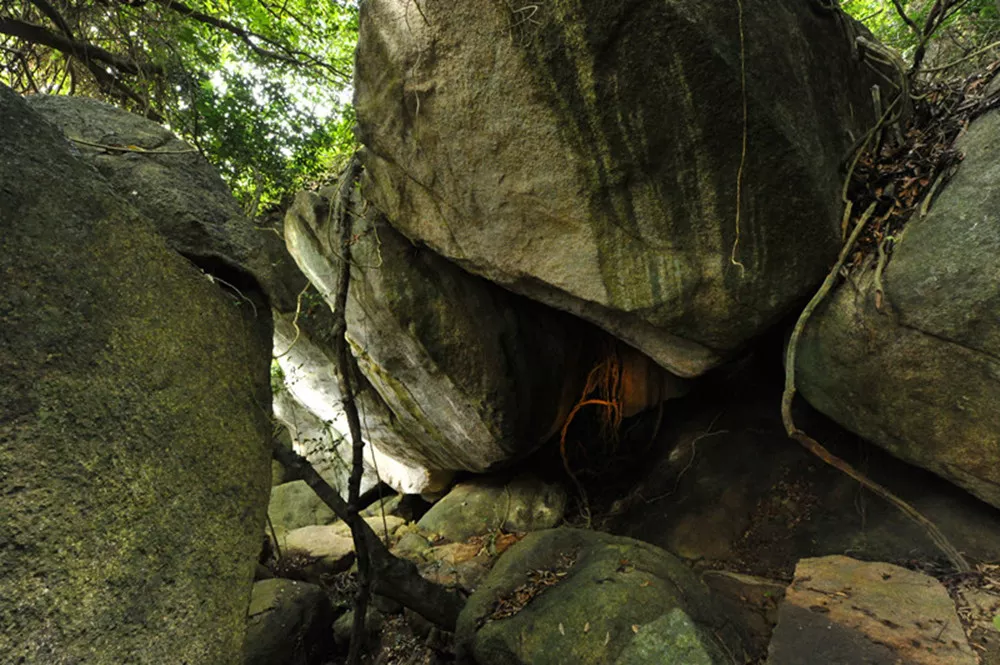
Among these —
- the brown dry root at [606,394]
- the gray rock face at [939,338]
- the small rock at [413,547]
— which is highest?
the gray rock face at [939,338]

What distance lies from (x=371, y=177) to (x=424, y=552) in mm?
4567

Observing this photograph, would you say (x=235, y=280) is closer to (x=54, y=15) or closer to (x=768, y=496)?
(x=54, y=15)

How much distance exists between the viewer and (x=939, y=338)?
9.35ft

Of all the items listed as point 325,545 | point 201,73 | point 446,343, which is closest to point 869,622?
point 446,343

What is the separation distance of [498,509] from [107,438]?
5.02 meters

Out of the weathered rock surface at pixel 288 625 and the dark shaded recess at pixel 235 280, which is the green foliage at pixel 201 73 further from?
the weathered rock surface at pixel 288 625

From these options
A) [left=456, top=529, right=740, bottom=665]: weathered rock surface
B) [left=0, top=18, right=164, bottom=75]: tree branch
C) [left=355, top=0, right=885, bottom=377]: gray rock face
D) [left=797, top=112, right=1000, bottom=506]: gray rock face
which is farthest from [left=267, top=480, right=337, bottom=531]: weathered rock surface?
[left=797, top=112, right=1000, bottom=506]: gray rock face

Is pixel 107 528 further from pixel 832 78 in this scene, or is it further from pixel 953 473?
pixel 832 78

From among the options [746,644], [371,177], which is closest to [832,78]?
[371,177]

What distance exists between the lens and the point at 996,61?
342 cm

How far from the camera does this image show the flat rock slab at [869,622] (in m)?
2.38

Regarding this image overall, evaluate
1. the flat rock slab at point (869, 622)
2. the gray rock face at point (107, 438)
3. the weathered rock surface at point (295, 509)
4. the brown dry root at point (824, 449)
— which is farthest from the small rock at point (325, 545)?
the brown dry root at point (824, 449)

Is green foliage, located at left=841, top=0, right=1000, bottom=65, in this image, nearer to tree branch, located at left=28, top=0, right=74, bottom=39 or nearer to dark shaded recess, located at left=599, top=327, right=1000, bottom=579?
dark shaded recess, located at left=599, top=327, right=1000, bottom=579

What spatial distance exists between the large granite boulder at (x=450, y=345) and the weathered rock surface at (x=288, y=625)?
211 centimetres
